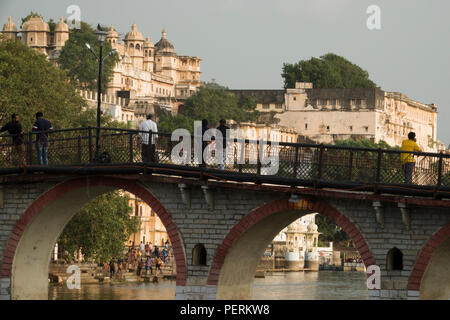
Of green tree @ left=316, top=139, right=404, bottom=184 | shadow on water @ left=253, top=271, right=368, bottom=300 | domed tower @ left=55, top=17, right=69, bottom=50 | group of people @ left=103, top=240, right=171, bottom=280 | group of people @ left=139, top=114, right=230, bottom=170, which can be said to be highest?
domed tower @ left=55, top=17, right=69, bottom=50

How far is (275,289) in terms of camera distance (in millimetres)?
86625

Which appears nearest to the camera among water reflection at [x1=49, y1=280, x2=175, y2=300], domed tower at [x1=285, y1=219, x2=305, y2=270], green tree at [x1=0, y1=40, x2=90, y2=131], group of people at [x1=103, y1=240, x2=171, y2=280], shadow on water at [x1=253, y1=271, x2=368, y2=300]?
green tree at [x1=0, y1=40, x2=90, y2=131]

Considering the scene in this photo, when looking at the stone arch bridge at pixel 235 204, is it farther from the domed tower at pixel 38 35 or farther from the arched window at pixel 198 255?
the domed tower at pixel 38 35

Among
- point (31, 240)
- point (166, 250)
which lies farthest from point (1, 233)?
point (166, 250)

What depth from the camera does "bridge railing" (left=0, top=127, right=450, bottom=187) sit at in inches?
1449

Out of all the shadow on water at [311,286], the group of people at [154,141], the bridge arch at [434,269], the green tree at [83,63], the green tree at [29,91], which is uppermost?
the green tree at [83,63]

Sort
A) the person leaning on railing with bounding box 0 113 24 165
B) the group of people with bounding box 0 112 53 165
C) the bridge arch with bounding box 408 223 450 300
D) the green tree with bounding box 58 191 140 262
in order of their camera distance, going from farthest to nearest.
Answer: the green tree with bounding box 58 191 140 262 → the person leaning on railing with bounding box 0 113 24 165 → the group of people with bounding box 0 112 53 165 → the bridge arch with bounding box 408 223 450 300

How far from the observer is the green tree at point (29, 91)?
63156mm

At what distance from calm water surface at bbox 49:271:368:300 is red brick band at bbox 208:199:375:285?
22112 millimetres

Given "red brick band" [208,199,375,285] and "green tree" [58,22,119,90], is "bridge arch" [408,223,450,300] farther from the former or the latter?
"green tree" [58,22,119,90]

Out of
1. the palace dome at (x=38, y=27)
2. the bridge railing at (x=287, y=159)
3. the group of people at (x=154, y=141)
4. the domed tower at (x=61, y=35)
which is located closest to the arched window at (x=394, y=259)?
the bridge railing at (x=287, y=159)

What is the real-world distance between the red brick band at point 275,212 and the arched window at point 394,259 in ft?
1.43

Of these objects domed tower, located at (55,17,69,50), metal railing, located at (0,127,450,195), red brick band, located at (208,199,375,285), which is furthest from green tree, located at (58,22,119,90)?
red brick band, located at (208,199,375,285)
